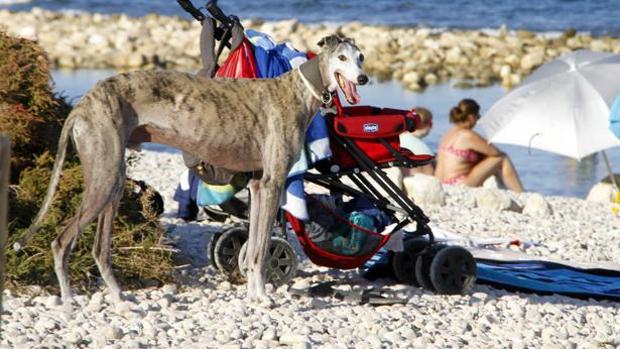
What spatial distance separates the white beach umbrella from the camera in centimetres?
1224

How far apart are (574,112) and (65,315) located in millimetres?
6660

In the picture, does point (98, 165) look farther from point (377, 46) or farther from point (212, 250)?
point (377, 46)

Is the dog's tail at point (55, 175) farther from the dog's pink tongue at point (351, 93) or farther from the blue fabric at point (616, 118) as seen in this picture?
the blue fabric at point (616, 118)

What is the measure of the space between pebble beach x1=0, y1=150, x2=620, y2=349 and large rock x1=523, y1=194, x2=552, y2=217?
388 centimetres

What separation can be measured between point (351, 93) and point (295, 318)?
1.22 m

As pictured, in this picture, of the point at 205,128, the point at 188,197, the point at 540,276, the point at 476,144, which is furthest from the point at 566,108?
the point at 205,128

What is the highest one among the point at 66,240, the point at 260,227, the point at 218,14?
the point at 218,14

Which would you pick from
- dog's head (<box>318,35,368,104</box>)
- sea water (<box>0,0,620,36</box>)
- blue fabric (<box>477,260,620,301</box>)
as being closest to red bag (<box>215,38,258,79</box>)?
dog's head (<box>318,35,368,104</box>)

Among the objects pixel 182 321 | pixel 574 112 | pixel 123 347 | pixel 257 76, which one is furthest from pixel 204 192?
pixel 574 112

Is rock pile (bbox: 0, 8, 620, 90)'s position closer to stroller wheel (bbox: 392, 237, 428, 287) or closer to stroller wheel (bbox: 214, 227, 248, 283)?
stroller wheel (bbox: 392, 237, 428, 287)

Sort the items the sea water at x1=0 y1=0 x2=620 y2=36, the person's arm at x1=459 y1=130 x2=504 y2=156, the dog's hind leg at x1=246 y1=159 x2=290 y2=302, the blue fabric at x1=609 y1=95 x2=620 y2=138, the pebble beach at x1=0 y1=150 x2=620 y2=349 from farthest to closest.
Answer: the sea water at x1=0 y1=0 x2=620 y2=36 < the person's arm at x1=459 y1=130 x2=504 y2=156 < the blue fabric at x1=609 y1=95 x2=620 y2=138 < the dog's hind leg at x1=246 y1=159 x2=290 y2=302 < the pebble beach at x1=0 y1=150 x2=620 y2=349

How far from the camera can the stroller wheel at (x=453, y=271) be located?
7996 millimetres

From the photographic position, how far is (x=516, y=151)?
17641 mm

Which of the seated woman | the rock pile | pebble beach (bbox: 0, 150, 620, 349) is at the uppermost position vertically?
the rock pile
